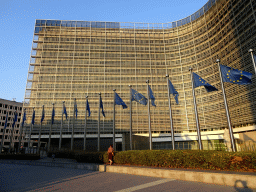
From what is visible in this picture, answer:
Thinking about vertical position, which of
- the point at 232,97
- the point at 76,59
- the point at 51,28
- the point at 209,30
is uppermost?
the point at 51,28

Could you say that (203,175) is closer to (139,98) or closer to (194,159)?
(194,159)

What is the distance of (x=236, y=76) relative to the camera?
14391mm

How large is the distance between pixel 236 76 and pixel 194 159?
8049 millimetres

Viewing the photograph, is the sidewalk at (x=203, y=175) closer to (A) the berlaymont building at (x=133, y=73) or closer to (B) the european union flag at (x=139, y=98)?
(B) the european union flag at (x=139, y=98)

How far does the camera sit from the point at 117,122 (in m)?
55.4

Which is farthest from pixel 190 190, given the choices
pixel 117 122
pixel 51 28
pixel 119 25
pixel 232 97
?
pixel 51 28

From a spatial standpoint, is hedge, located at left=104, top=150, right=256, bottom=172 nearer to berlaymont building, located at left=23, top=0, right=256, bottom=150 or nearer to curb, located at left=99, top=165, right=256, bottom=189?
curb, located at left=99, top=165, right=256, bottom=189

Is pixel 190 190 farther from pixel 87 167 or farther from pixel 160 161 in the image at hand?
pixel 87 167

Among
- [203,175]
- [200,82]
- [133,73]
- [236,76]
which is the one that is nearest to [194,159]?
[203,175]

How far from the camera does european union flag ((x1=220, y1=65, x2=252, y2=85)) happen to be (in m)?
14.0

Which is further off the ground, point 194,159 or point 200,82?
point 200,82

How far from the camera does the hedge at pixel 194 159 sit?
8984mm

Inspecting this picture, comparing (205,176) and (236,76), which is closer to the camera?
(205,176)

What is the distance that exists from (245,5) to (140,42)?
106 feet
